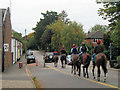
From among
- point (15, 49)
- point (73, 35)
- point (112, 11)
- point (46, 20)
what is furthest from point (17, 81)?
point (46, 20)

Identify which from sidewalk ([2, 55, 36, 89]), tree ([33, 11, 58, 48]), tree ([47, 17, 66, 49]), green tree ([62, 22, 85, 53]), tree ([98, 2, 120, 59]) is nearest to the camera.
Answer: sidewalk ([2, 55, 36, 89])

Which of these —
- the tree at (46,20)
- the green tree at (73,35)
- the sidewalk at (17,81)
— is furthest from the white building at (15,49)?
the tree at (46,20)

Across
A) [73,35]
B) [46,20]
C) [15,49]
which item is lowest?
[15,49]

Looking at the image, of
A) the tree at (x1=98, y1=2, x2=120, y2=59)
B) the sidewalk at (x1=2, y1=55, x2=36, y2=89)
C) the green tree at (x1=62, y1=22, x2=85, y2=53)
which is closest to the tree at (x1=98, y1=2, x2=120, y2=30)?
the tree at (x1=98, y1=2, x2=120, y2=59)

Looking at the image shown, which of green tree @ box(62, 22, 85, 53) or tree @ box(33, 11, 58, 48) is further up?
tree @ box(33, 11, 58, 48)

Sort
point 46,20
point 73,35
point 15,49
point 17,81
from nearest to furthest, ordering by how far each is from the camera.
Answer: point 17,81, point 15,49, point 73,35, point 46,20

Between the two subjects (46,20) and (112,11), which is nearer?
(112,11)

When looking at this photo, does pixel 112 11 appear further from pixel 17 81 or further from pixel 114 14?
pixel 17 81

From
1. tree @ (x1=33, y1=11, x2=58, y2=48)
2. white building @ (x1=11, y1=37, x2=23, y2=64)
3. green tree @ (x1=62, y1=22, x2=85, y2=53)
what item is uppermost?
tree @ (x1=33, y1=11, x2=58, y2=48)

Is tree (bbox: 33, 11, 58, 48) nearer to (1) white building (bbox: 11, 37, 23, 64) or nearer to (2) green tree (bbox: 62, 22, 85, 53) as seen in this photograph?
(2) green tree (bbox: 62, 22, 85, 53)

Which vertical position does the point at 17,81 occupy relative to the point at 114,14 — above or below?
below

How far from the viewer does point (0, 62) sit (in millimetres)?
22750

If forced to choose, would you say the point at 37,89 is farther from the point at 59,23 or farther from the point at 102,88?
the point at 59,23

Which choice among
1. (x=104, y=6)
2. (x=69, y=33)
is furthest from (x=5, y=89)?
(x=69, y=33)
